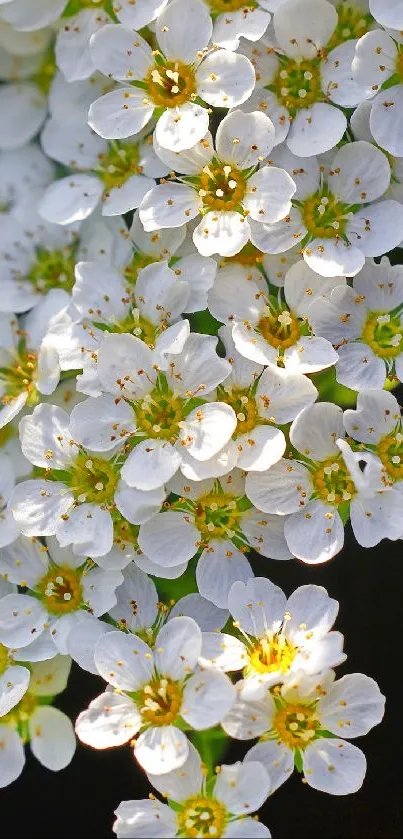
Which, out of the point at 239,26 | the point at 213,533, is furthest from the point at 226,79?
the point at 213,533

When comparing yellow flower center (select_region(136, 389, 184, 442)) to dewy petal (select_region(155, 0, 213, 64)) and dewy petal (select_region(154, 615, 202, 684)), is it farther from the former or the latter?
dewy petal (select_region(155, 0, 213, 64))

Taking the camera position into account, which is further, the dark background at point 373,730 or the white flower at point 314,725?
the dark background at point 373,730

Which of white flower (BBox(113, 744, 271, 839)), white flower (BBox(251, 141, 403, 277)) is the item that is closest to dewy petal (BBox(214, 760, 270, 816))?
white flower (BBox(113, 744, 271, 839))

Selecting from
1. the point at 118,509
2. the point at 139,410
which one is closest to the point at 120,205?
the point at 139,410

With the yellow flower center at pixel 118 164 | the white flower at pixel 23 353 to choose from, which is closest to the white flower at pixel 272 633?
the white flower at pixel 23 353

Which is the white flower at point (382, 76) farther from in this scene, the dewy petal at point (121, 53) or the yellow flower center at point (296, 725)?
the yellow flower center at point (296, 725)

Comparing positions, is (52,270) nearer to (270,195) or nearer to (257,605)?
(270,195)

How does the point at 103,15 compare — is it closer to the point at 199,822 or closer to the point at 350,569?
the point at 350,569
